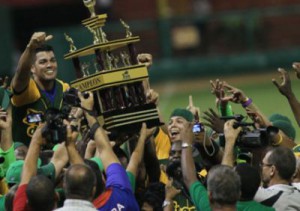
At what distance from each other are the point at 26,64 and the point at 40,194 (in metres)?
3.20

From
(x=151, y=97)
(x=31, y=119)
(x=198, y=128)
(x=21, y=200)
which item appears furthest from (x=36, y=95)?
(x=21, y=200)

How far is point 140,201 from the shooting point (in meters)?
9.38

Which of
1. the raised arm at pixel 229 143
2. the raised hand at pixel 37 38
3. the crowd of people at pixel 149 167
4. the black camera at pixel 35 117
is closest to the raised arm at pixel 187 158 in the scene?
the crowd of people at pixel 149 167

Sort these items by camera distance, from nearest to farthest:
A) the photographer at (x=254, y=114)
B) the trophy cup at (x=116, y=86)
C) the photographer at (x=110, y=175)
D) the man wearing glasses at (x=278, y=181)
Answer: the photographer at (x=110, y=175), the man wearing glasses at (x=278, y=181), the trophy cup at (x=116, y=86), the photographer at (x=254, y=114)

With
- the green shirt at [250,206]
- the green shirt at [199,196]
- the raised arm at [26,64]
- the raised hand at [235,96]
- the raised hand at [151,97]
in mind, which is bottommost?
the green shirt at [250,206]

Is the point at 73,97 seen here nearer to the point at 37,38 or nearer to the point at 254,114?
the point at 37,38

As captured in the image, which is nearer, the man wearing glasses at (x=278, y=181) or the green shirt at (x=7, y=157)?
the man wearing glasses at (x=278, y=181)

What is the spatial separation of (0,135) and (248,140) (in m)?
2.40

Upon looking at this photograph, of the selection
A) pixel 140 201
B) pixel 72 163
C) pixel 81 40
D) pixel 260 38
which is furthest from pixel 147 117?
pixel 260 38

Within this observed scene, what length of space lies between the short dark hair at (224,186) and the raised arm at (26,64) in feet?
9.28

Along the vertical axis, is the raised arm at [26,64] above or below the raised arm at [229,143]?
above

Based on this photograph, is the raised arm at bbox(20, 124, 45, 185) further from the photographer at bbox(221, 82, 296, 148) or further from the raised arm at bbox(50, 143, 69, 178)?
the photographer at bbox(221, 82, 296, 148)

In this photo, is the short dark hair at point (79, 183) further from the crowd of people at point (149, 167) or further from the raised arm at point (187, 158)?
the raised arm at point (187, 158)

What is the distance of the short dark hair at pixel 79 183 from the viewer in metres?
7.52
